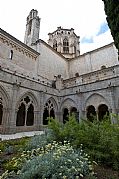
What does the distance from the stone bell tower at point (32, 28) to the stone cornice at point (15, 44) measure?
178 inches

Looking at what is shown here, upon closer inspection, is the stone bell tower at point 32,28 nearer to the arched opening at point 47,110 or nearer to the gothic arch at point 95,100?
the arched opening at point 47,110

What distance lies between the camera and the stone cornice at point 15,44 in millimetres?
14480

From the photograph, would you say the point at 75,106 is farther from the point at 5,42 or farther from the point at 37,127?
the point at 5,42

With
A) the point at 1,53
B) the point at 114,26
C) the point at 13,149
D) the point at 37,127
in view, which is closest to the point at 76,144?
the point at 13,149

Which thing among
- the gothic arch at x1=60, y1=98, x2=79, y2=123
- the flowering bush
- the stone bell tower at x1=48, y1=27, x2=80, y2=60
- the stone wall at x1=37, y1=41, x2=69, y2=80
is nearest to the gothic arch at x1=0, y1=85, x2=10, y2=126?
the gothic arch at x1=60, y1=98, x2=79, y2=123

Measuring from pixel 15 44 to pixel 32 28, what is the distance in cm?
792

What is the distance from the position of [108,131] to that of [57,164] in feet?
6.02

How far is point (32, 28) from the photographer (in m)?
22.0

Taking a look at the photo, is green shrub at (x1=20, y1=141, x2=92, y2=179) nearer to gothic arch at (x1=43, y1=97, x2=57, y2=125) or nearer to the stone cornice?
gothic arch at (x1=43, y1=97, x2=57, y2=125)

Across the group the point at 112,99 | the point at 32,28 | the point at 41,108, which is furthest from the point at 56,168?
the point at 32,28

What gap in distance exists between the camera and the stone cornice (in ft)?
47.5

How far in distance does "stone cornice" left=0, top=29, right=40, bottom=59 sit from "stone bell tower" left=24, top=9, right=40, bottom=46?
4516 mm

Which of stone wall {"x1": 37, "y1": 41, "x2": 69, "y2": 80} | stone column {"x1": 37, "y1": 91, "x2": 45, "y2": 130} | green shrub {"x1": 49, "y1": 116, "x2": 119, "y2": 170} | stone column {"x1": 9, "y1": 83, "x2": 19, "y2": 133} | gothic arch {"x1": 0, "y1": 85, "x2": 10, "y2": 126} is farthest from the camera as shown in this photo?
stone wall {"x1": 37, "y1": 41, "x2": 69, "y2": 80}

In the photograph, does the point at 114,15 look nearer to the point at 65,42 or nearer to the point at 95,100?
the point at 95,100
